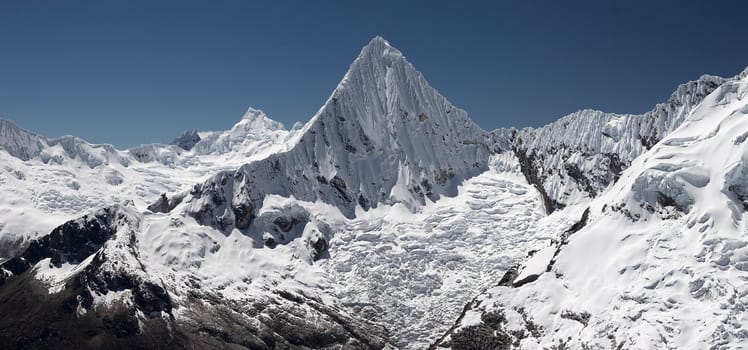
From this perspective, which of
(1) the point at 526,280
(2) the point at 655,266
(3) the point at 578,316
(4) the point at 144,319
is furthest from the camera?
(4) the point at 144,319

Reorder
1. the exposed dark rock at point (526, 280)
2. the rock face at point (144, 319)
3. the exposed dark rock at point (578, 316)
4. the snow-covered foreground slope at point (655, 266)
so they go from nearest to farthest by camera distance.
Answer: the snow-covered foreground slope at point (655, 266), the exposed dark rock at point (578, 316), the exposed dark rock at point (526, 280), the rock face at point (144, 319)

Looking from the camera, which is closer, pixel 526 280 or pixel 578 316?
pixel 578 316

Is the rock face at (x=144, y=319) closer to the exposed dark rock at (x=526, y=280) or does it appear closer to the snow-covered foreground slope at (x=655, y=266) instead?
the exposed dark rock at (x=526, y=280)

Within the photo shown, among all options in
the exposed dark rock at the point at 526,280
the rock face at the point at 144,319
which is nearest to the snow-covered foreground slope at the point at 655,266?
the exposed dark rock at the point at 526,280

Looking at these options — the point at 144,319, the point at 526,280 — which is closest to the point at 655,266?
the point at 526,280

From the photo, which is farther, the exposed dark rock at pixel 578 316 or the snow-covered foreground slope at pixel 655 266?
the exposed dark rock at pixel 578 316

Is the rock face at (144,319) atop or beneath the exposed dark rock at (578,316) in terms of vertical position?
atop

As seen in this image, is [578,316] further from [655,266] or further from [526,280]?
[526,280]

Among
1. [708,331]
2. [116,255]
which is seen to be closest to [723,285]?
[708,331]

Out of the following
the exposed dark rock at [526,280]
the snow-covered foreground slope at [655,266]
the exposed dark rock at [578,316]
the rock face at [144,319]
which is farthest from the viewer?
the rock face at [144,319]
